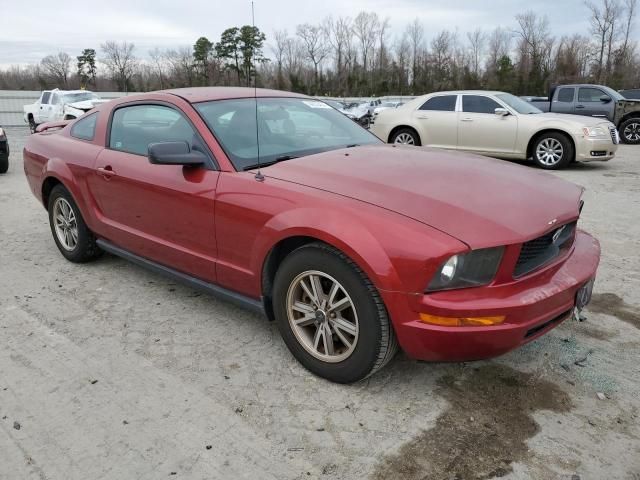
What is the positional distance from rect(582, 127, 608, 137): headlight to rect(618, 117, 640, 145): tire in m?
6.47

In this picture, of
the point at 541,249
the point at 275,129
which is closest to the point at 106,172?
the point at 275,129

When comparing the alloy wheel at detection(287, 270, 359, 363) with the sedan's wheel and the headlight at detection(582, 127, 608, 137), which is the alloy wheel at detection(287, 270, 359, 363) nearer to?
the headlight at detection(582, 127, 608, 137)

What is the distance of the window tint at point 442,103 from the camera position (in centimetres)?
1053

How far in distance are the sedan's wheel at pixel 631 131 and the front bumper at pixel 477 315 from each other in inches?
593

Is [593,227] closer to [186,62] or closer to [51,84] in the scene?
[186,62]

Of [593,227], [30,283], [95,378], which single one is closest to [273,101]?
[95,378]

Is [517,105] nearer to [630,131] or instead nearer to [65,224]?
[630,131]

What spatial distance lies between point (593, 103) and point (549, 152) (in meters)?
5.94

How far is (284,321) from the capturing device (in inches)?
112

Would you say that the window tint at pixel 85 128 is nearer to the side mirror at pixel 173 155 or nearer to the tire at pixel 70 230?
the tire at pixel 70 230

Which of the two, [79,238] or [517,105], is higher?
[517,105]

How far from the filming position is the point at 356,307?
2479 mm

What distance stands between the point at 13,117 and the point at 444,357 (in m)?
31.7

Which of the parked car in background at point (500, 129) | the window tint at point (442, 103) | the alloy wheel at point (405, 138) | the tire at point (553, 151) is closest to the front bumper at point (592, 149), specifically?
the parked car in background at point (500, 129)
